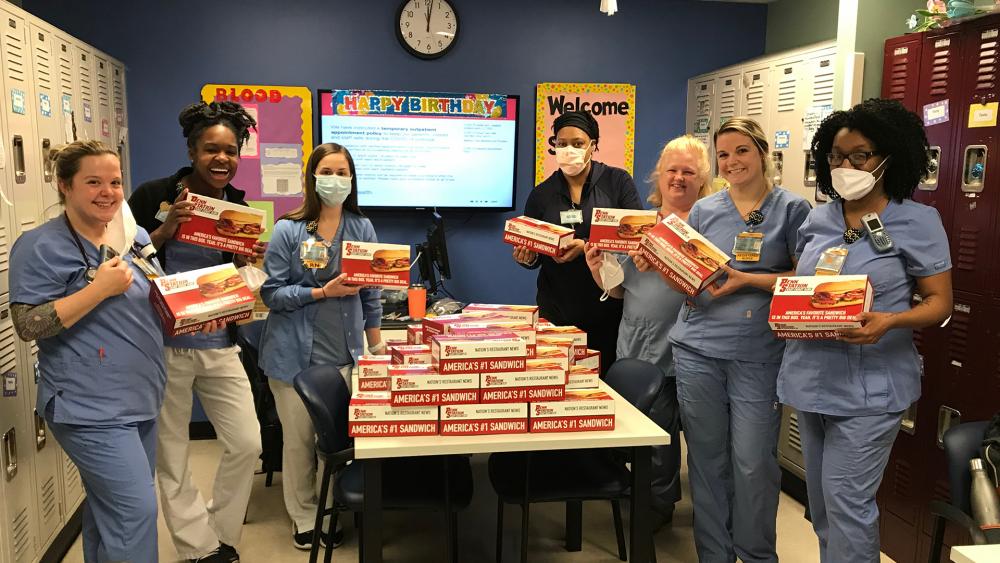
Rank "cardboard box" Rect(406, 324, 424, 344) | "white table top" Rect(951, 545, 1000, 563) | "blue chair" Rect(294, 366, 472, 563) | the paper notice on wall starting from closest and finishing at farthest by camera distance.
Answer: "white table top" Rect(951, 545, 1000, 563) < "blue chair" Rect(294, 366, 472, 563) < "cardboard box" Rect(406, 324, 424, 344) < the paper notice on wall

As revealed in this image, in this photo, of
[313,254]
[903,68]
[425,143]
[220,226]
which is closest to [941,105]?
[903,68]

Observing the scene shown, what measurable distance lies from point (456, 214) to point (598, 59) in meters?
1.42

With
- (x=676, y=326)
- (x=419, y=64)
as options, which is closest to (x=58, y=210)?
(x=676, y=326)

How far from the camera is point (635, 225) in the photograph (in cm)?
279

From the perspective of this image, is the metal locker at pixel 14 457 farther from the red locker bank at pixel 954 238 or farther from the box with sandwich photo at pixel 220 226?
the red locker bank at pixel 954 238

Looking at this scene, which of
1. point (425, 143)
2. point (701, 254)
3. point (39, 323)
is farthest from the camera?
point (425, 143)

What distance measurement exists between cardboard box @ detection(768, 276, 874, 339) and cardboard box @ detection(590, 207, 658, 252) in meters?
0.65

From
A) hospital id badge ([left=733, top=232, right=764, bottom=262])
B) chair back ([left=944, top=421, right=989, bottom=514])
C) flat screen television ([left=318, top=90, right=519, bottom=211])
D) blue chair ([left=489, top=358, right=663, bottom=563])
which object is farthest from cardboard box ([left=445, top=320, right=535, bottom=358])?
flat screen television ([left=318, top=90, right=519, bottom=211])

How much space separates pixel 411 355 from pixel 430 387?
205 mm

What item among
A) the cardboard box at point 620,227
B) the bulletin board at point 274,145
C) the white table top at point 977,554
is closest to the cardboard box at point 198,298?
the cardboard box at point 620,227

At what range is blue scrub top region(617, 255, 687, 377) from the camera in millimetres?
3016

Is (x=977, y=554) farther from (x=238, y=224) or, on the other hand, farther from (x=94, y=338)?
(x=238, y=224)

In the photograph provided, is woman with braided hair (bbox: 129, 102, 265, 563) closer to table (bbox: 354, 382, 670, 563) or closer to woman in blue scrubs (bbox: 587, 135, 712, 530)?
table (bbox: 354, 382, 670, 563)

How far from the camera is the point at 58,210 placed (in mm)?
2270
